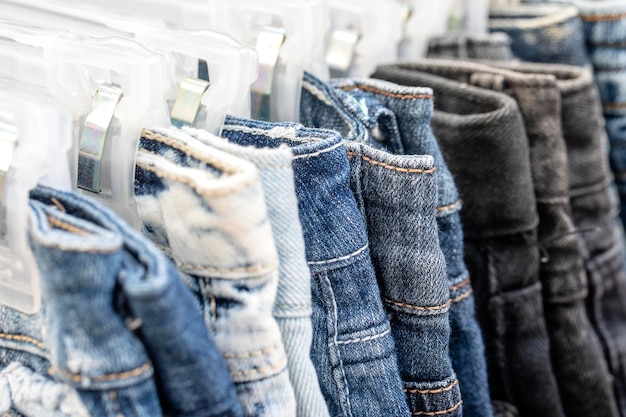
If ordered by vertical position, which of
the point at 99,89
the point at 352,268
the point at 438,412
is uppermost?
the point at 99,89

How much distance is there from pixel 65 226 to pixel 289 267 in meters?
0.14

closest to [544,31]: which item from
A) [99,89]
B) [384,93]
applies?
[384,93]

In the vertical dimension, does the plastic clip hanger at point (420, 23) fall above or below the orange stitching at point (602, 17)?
below

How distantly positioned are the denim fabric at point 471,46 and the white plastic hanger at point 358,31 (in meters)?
0.14

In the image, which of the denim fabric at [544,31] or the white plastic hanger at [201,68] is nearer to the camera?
the white plastic hanger at [201,68]

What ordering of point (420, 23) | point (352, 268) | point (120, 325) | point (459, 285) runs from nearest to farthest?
point (120, 325)
point (352, 268)
point (459, 285)
point (420, 23)

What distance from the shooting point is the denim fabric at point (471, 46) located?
83cm

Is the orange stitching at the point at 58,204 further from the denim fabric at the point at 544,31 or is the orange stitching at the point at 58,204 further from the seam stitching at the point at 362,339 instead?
the denim fabric at the point at 544,31

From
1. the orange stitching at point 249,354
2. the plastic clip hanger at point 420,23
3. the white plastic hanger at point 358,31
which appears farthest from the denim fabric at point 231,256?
the plastic clip hanger at point 420,23

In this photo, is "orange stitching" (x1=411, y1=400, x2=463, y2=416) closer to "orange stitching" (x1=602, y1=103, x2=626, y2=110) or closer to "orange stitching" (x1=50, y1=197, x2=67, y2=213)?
"orange stitching" (x1=50, y1=197, x2=67, y2=213)

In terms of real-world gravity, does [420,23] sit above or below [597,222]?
above

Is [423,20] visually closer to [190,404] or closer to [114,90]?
[114,90]

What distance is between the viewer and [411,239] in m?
0.51

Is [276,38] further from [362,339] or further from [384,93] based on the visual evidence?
[362,339]
